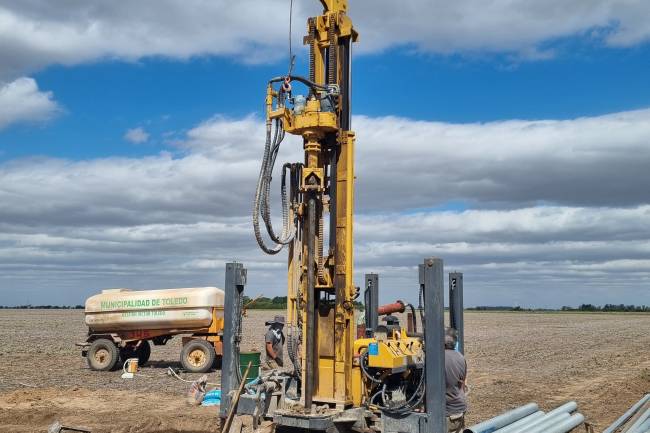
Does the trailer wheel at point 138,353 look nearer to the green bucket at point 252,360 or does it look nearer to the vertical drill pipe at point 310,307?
the green bucket at point 252,360

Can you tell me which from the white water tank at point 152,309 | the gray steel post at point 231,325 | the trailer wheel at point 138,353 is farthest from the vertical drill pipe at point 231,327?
the trailer wheel at point 138,353

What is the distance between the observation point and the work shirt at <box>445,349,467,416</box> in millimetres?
8336

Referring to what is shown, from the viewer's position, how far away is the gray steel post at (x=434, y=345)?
7.43 metres

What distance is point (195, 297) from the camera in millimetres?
18422

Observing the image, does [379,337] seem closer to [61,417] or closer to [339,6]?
[339,6]

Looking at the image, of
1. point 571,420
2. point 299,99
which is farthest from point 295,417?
point 571,420

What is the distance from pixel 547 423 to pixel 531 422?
24 centimetres

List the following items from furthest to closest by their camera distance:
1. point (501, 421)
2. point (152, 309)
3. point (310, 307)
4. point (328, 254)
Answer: point (152, 309), point (501, 421), point (328, 254), point (310, 307)

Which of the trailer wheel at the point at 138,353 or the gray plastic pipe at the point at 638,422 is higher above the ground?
the gray plastic pipe at the point at 638,422

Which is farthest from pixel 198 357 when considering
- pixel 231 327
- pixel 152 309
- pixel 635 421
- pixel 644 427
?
pixel 644 427

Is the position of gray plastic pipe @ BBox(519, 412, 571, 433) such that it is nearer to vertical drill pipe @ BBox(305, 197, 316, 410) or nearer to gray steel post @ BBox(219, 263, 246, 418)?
vertical drill pipe @ BBox(305, 197, 316, 410)

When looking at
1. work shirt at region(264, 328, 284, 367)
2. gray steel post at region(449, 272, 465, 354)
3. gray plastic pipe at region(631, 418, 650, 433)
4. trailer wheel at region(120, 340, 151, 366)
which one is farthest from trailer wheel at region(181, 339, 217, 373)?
gray plastic pipe at region(631, 418, 650, 433)

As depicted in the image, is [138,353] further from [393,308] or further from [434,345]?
[434,345]

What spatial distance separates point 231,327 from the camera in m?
8.63
